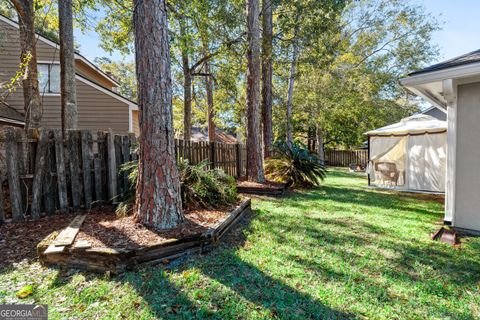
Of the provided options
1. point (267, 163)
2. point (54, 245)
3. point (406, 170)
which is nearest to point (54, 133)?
point (54, 245)

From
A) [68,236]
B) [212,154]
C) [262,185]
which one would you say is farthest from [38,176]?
[262,185]

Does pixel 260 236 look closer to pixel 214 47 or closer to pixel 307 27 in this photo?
pixel 307 27

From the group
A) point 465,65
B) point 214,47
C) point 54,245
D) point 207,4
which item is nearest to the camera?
point 54,245

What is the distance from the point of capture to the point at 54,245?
8.85ft

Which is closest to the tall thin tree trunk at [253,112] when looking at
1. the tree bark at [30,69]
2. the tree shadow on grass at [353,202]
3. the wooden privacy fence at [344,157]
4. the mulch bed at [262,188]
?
the mulch bed at [262,188]

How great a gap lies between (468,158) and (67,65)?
811cm

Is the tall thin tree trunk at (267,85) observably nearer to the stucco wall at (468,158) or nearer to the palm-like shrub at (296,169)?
the palm-like shrub at (296,169)

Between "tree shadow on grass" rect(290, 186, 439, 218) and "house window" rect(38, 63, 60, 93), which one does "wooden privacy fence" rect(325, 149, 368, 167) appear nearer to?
"tree shadow on grass" rect(290, 186, 439, 218)

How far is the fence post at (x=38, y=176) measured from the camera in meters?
3.98

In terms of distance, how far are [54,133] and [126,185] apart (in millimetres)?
1445

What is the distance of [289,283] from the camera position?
2.40 m

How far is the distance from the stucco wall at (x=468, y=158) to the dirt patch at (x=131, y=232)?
376 cm

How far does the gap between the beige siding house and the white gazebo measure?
32.7ft

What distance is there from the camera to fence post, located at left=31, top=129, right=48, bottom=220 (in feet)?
13.0
